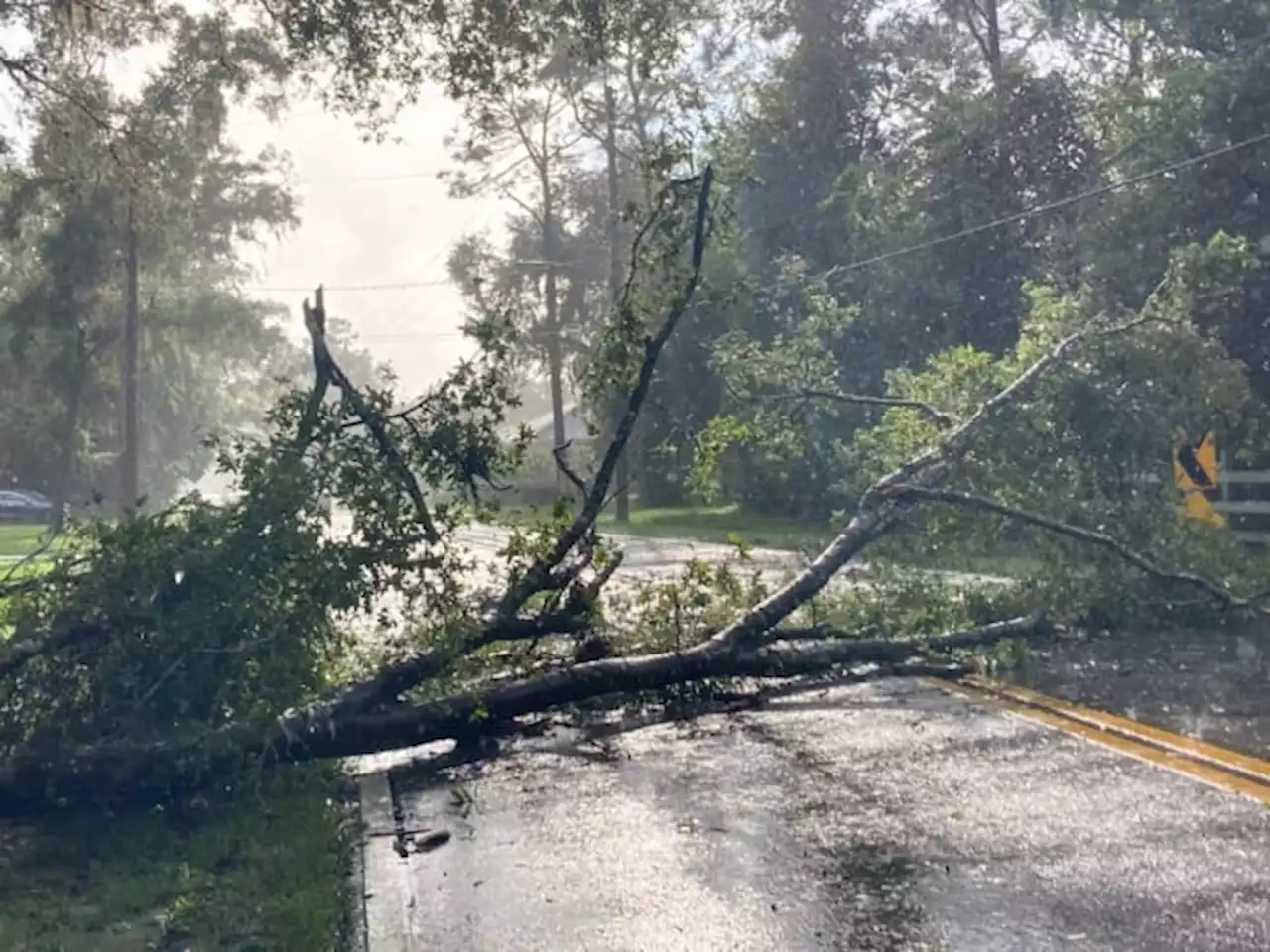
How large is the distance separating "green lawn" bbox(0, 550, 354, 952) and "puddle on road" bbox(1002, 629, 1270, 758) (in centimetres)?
415

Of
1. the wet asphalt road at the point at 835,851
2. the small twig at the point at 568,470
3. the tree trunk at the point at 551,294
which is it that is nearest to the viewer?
the wet asphalt road at the point at 835,851

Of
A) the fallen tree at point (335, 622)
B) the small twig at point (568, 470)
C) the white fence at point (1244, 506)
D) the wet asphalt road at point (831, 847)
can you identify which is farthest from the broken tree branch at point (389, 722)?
the white fence at point (1244, 506)

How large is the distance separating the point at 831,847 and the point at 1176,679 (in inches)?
165

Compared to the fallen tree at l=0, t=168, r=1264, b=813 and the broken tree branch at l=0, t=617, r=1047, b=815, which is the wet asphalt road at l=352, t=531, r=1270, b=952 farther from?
the fallen tree at l=0, t=168, r=1264, b=813

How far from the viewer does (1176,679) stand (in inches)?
377

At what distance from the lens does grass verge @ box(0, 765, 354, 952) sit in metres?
5.57

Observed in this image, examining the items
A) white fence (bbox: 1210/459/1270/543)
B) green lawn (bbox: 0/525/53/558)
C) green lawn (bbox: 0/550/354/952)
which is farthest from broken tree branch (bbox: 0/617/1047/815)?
green lawn (bbox: 0/525/53/558)

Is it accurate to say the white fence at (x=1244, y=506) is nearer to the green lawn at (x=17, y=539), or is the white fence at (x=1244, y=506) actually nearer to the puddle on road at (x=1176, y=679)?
the puddle on road at (x=1176, y=679)

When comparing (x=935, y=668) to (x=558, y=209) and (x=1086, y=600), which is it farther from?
(x=558, y=209)

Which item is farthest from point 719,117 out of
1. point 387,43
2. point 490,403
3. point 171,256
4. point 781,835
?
point 781,835

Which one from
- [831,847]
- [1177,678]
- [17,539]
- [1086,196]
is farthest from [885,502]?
[17,539]

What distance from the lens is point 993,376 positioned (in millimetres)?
14453

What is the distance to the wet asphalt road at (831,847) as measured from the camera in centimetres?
515

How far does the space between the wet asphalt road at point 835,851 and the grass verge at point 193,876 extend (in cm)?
28
